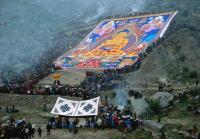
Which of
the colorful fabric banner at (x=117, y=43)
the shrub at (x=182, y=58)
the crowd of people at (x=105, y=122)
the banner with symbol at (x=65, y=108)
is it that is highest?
the colorful fabric banner at (x=117, y=43)

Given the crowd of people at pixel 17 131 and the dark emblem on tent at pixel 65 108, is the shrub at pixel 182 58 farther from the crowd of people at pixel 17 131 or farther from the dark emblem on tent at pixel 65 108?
the crowd of people at pixel 17 131

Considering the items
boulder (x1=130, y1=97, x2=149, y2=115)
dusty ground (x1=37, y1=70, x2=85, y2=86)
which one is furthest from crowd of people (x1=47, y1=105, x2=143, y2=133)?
dusty ground (x1=37, y1=70, x2=85, y2=86)

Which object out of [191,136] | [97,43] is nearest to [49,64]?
[97,43]

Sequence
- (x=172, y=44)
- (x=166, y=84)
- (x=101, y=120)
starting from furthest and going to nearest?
(x=172, y=44) < (x=166, y=84) < (x=101, y=120)

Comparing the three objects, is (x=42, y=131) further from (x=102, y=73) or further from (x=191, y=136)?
(x=102, y=73)

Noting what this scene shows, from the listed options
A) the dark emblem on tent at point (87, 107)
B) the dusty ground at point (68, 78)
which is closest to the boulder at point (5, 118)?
the dark emblem on tent at point (87, 107)

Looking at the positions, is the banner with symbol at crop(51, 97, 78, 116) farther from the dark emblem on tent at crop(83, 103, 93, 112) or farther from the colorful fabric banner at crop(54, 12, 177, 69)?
the colorful fabric banner at crop(54, 12, 177, 69)

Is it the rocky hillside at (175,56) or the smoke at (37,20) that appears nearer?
the rocky hillside at (175,56)

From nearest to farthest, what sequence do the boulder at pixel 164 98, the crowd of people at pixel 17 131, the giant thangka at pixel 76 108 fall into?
the crowd of people at pixel 17 131
the giant thangka at pixel 76 108
the boulder at pixel 164 98
